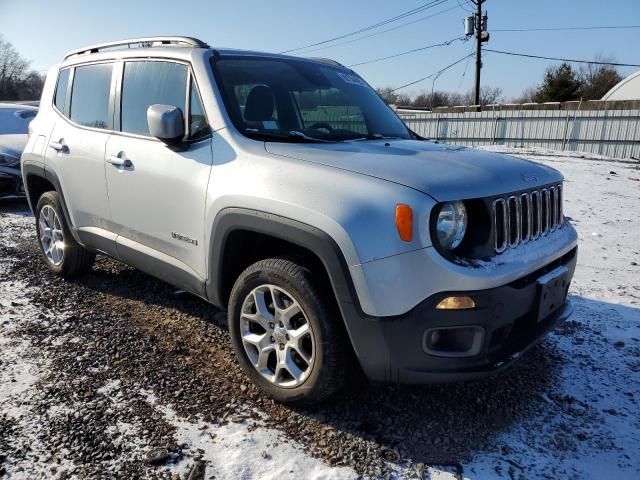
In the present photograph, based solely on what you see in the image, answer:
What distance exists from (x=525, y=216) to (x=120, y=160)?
A: 262 centimetres

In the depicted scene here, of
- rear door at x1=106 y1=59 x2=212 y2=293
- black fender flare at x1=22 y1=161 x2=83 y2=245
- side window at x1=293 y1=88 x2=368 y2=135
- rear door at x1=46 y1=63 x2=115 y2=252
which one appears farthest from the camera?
black fender flare at x1=22 y1=161 x2=83 y2=245

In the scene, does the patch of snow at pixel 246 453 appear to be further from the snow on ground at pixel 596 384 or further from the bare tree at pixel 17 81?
the bare tree at pixel 17 81

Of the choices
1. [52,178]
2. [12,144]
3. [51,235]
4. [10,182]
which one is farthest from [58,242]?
[12,144]

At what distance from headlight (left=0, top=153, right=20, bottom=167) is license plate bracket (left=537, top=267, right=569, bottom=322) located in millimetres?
8306

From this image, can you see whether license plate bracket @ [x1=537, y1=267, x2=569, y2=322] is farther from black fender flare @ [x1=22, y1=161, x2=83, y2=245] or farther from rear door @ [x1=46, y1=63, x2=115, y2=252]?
black fender flare @ [x1=22, y1=161, x2=83, y2=245]

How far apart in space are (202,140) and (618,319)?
3.51 meters

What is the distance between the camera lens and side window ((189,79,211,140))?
301 cm

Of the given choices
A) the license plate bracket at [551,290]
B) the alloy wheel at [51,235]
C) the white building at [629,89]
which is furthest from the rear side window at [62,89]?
the white building at [629,89]

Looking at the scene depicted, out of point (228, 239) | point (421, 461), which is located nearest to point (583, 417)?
point (421, 461)

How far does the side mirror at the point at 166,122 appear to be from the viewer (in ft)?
9.43

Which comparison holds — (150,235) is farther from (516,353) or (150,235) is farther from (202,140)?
(516,353)

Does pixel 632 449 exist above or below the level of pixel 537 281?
below

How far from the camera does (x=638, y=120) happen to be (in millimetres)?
17969

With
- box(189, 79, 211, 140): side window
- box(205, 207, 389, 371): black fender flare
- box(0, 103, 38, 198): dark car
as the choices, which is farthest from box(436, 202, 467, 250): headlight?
box(0, 103, 38, 198): dark car
